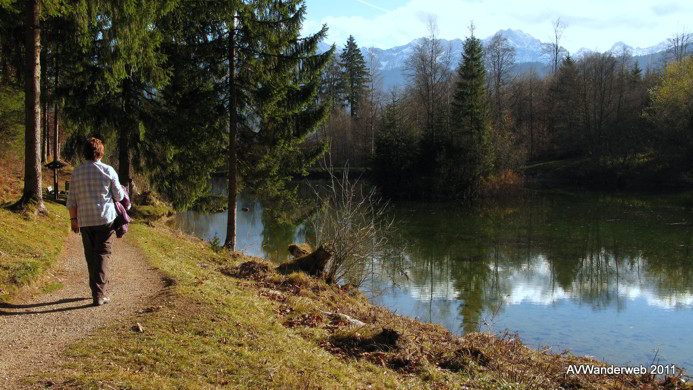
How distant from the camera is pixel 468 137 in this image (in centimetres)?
4094

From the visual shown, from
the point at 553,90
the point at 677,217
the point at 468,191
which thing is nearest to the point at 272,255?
the point at 677,217

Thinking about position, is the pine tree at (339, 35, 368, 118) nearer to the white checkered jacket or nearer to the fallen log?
the fallen log

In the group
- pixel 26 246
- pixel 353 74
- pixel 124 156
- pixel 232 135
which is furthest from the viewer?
pixel 353 74

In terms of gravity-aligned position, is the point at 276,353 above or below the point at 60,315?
below

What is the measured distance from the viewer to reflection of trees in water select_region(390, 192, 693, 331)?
1567 centimetres

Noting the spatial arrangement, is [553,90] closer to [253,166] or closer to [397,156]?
[397,156]

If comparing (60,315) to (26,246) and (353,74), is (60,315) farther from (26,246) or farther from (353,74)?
(353,74)

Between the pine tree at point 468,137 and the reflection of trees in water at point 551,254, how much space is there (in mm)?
8143

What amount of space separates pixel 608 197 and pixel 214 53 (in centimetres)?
3530

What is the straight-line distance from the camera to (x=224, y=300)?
6.97m

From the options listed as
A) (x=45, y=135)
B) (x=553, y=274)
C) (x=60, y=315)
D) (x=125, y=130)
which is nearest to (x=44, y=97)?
(x=125, y=130)

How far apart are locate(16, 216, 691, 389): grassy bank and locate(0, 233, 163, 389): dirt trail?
200 millimetres

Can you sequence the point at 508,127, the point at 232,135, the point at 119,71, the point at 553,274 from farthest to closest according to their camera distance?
the point at 508,127
the point at 553,274
the point at 232,135
the point at 119,71

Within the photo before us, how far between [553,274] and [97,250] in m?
15.7
